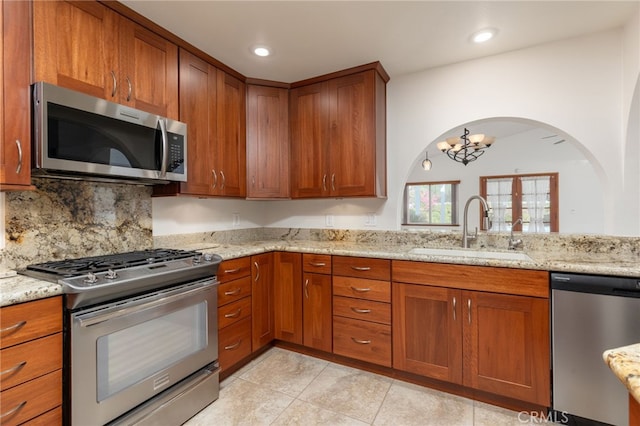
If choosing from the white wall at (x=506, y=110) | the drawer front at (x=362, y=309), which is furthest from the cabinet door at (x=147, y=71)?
the drawer front at (x=362, y=309)

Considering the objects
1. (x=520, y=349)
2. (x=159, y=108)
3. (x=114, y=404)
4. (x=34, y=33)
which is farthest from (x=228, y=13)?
(x=520, y=349)

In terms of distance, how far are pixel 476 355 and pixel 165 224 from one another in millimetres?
2395

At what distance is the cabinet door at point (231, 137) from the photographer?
2365mm

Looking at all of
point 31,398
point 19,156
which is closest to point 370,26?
point 19,156

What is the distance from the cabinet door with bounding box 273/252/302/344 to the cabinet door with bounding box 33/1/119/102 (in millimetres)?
1611

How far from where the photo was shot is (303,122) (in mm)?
2699

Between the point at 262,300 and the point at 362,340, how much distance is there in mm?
856

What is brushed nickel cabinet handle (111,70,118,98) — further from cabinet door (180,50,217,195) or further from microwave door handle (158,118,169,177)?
cabinet door (180,50,217,195)

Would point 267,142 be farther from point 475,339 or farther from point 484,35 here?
point 475,339

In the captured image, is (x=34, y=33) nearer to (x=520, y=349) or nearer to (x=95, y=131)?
(x=95, y=131)

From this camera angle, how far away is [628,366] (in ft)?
2.07

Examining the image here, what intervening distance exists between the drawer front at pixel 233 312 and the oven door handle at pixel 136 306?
0.29 m

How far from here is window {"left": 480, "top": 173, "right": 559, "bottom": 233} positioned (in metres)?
6.34

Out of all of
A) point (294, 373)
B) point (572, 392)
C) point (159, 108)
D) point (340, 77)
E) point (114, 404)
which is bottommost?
point (294, 373)
